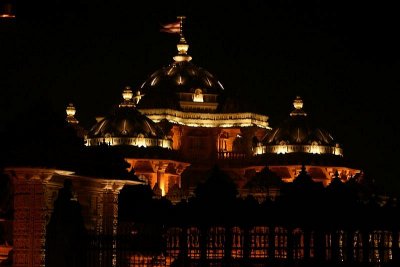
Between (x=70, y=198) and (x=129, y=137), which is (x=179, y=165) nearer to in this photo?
(x=129, y=137)

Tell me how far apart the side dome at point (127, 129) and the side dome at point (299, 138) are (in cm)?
590

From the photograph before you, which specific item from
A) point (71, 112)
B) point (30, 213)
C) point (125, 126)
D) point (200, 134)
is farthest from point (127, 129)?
point (30, 213)

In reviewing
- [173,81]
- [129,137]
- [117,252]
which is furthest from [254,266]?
[173,81]

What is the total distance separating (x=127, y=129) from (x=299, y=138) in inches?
360

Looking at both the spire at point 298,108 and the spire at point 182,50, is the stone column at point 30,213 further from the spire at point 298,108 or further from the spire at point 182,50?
the spire at point 182,50

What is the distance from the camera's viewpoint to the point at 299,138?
71.8 metres

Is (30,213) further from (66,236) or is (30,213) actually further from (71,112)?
(71,112)

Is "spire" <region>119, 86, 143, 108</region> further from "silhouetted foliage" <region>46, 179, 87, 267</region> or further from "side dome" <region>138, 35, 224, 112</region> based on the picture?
"silhouetted foliage" <region>46, 179, 87, 267</region>

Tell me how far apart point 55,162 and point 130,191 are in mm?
18246

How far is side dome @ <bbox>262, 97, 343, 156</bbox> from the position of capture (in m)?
71.6

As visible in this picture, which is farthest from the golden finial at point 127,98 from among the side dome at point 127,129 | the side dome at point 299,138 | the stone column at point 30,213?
the stone column at point 30,213

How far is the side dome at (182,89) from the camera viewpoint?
2940 inches

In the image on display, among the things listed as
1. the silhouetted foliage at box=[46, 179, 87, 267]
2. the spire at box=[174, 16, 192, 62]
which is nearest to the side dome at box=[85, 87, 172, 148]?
the spire at box=[174, 16, 192, 62]

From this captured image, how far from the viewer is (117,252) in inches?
1072
